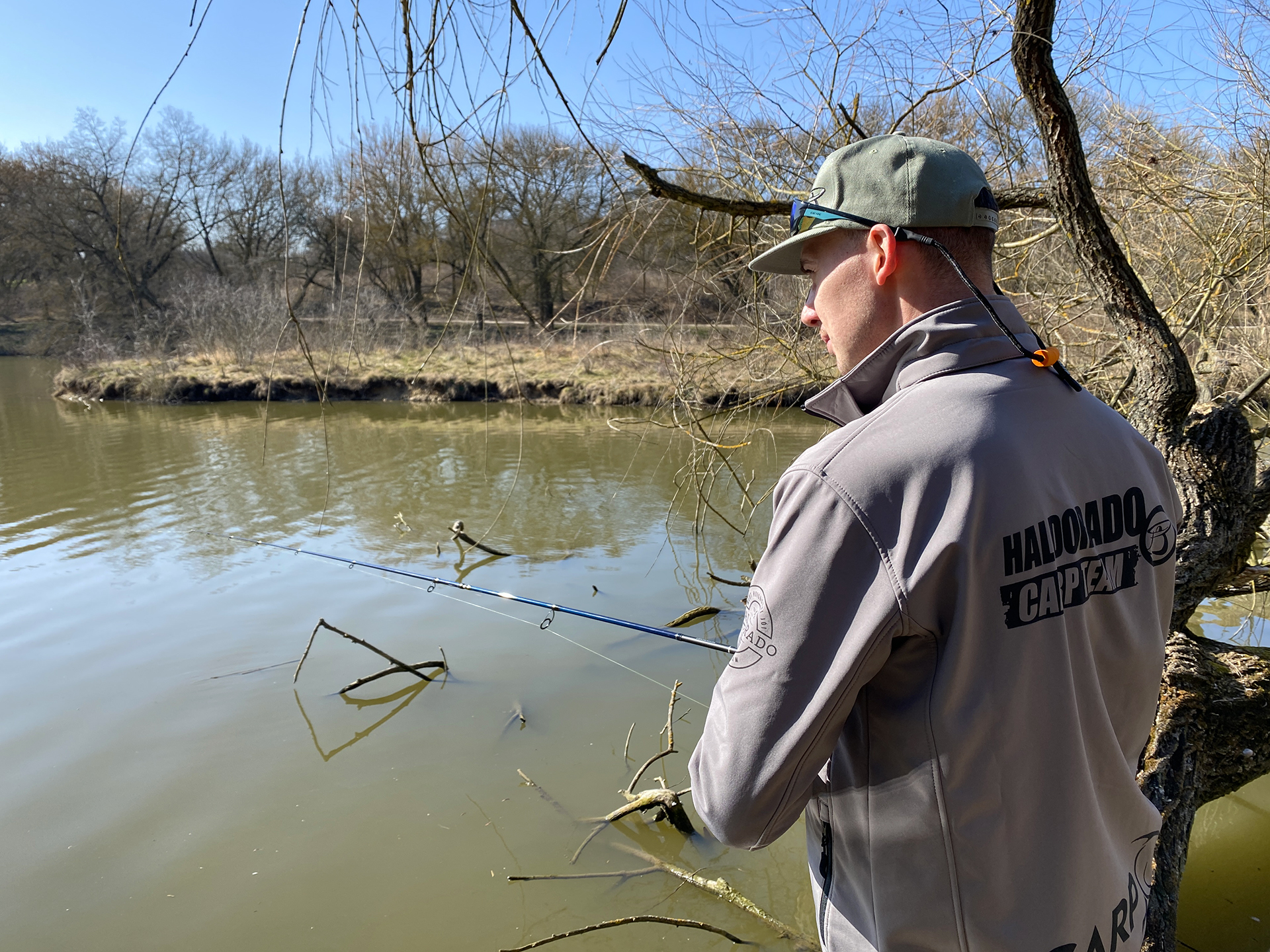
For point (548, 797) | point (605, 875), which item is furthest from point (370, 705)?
point (605, 875)

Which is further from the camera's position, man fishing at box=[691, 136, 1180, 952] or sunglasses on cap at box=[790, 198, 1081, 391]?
sunglasses on cap at box=[790, 198, 1081, 391]

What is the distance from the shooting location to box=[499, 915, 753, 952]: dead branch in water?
2851 millimetres

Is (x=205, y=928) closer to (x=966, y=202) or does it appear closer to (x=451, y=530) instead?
(x=966, y=202)

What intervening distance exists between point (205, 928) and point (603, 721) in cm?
206

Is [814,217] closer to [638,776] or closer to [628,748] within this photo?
[638,776]

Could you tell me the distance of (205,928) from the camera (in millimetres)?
3275

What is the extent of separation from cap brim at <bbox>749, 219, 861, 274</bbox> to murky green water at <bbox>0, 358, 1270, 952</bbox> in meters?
0.54

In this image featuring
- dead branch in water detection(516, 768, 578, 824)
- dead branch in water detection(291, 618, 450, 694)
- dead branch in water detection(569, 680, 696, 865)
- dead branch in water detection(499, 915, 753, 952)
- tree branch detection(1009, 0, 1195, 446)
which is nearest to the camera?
tree branch detection(1009, 0, 1195, 446)

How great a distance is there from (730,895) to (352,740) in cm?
233

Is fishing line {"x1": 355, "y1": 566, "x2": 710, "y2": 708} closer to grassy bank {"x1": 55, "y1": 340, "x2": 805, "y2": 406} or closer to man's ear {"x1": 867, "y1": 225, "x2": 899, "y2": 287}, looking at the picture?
man's ear {"x1": 867, "y1": 225, "x2": 899, "y2": 287}

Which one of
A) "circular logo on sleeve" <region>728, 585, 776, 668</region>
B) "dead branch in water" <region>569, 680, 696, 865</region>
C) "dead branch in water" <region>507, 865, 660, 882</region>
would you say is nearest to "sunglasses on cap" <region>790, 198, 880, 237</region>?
"circular logo on sleeve" <region>728, 585, 776, 668</region>

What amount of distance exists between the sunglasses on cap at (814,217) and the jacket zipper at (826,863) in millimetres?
803

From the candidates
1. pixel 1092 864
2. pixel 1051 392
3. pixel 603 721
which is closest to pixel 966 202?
pixel 1051 392

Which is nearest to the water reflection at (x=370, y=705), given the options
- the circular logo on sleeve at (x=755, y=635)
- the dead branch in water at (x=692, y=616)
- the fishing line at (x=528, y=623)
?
the fishing line at (x=528, y=623)
